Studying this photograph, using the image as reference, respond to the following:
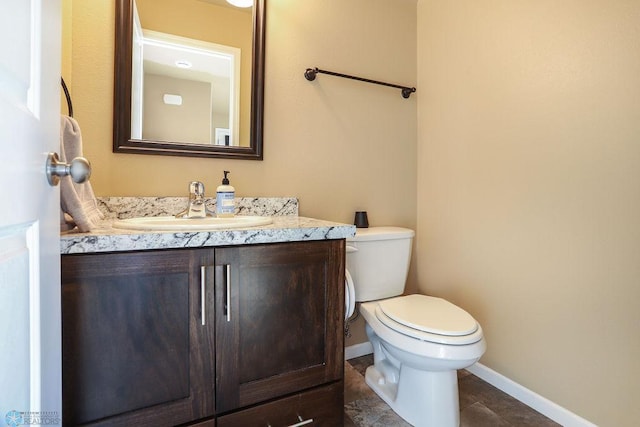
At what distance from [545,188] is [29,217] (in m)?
1.68

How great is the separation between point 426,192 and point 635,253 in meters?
1.01

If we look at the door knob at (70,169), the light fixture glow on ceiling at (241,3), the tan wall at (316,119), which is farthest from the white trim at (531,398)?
the light fixture glow on ceiling at (241,3)

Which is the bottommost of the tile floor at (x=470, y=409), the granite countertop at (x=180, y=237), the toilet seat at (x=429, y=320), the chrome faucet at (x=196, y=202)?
the tile floor at (x=470, y=409)

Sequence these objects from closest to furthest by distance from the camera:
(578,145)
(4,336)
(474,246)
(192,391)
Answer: (4,336) < (192,391) < (578,145) < (474,246)

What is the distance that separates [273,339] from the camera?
0.98 metres

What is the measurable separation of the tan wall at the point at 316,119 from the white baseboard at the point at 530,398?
26.3 inches

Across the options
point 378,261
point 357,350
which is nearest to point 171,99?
point 378,261

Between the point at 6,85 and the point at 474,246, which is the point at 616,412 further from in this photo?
the point at 6,85

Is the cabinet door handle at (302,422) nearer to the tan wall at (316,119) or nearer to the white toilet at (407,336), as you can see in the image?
the white toilet at (407,336)

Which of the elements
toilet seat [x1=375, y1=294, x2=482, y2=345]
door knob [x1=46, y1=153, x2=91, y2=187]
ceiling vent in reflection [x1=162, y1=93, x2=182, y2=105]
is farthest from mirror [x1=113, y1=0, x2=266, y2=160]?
toilet seat [x1=375, y1=294, x2=482, y2=345]

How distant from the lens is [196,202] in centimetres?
128

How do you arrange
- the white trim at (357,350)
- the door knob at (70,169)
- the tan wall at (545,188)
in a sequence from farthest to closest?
1. the white trim at (357,350)
2. the tan wall at (545,188)
3. the door knob at (70,169)

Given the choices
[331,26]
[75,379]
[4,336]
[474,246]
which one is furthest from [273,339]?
[331,26]

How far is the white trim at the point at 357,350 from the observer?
1854 millimetres
